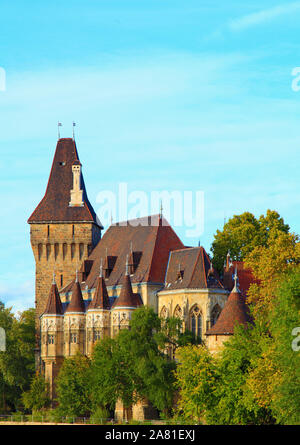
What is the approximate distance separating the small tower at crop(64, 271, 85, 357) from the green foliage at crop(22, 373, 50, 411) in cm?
409

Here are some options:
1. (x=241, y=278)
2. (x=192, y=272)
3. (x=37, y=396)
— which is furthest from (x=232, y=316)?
(x=37, y=396)

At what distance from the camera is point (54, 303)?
11419 cm

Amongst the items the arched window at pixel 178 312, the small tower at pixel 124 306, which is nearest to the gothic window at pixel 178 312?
the arched window at pixel 178 312

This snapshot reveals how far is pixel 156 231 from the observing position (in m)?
110

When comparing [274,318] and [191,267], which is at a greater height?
[191,267]

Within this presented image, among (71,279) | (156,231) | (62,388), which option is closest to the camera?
(62,388)

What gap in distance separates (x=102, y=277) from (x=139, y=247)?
549 cm

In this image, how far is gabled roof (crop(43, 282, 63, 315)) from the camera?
4478 inches

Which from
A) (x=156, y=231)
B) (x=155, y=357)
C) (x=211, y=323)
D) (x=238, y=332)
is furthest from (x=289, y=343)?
(x=156, y=231)

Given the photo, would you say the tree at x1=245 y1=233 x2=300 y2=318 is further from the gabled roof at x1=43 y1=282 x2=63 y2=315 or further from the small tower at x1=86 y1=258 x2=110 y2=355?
the gabled roof at x1=43 y1=282 x2=63 y2=315

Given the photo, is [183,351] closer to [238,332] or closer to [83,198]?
[238,332]

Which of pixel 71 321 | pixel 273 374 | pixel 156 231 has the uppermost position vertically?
pixel 156 231

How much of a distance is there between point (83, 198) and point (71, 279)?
27.4ft

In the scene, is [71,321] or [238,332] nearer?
[238,332]
